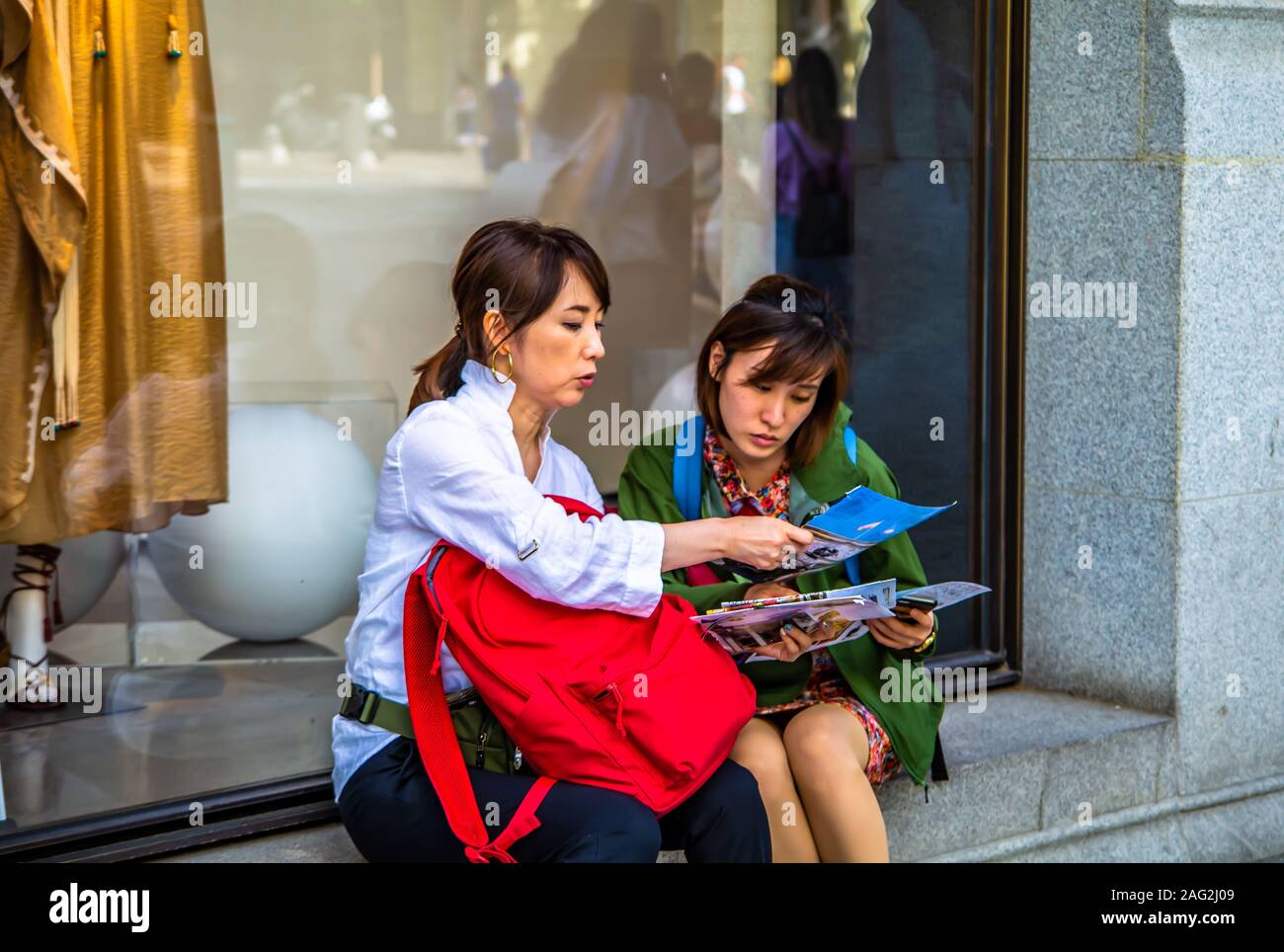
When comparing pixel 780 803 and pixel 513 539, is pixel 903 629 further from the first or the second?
pixel 513 539

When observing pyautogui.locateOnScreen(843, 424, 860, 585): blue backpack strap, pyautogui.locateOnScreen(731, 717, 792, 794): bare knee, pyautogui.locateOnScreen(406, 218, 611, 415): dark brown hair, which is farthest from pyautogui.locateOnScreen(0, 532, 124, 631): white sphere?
pyautogui.locateOnScreen(843, 424, 860, 585): blue backpack strap

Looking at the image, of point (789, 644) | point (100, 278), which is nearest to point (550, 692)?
point (789, 644)

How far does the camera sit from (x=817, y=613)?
8.62 ft

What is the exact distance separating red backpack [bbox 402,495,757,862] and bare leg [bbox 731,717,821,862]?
0.28 metres

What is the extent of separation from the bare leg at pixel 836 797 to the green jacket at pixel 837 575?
197 mm

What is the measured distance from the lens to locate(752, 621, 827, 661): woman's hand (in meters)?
2.75

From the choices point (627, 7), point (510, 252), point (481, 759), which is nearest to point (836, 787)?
point (481, 759)

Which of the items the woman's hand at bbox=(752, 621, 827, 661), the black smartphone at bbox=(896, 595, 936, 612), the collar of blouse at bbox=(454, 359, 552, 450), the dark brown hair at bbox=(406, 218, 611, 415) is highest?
the dark brown hair at bbox=(406, 218, 611, 415)

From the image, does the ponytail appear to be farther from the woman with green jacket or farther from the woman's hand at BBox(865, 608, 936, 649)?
the woman's hand at BBox(865, 608, 936, 649)

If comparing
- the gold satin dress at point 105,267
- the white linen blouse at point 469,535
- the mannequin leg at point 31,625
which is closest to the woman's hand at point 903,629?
the white linen blouse at point 469,535

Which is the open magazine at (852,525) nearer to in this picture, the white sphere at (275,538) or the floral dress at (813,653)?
the floral dress at (813,653)

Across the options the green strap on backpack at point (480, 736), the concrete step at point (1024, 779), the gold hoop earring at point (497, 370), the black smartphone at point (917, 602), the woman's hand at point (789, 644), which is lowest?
the concrete step at point (1024, 779)

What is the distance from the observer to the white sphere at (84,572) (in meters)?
3.52

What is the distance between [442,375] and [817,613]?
819 millimetres
